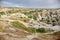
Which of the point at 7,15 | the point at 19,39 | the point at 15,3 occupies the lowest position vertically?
the point at 19,39

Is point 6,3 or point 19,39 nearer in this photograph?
point 19,39

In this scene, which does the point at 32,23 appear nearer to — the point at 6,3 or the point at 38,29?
the point at 38,29

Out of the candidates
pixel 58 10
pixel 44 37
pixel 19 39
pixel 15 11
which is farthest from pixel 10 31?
pixel 58 10

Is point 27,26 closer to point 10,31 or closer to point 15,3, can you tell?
point 10,31

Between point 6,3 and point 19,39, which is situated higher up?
point 6,3

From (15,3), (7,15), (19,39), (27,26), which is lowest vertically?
(19,39)

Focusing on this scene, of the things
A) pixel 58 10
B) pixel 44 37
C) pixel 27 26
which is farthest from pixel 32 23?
pixel 58 10

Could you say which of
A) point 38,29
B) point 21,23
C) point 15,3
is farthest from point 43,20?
point 15,3

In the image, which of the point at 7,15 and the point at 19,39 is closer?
the point at 19,39

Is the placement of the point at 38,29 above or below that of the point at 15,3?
below
